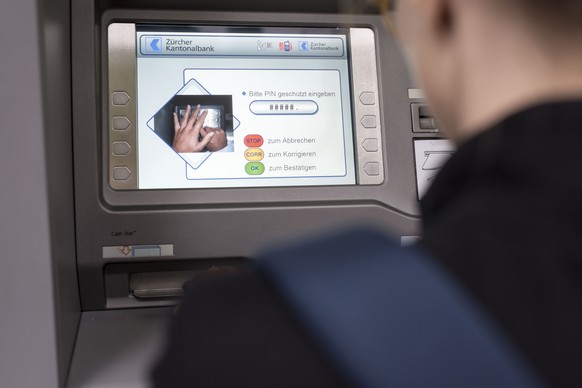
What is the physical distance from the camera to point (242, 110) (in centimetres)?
146

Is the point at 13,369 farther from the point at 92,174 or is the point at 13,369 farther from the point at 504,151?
the point at 504,151

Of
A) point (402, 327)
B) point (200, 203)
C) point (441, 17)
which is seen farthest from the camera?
point (200, 203)

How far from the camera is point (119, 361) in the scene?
113 cm

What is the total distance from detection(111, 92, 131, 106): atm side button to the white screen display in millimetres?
28

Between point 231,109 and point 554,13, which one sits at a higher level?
point 231,109

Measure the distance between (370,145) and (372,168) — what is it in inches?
2.1

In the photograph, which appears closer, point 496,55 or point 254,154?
point 496,55

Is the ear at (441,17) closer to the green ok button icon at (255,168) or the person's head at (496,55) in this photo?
the person's head at (496,55)

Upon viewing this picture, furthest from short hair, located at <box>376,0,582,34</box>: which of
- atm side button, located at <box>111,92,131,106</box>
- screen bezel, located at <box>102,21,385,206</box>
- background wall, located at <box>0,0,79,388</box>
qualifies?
atm side button, located at <box>111,92,131,106</box>

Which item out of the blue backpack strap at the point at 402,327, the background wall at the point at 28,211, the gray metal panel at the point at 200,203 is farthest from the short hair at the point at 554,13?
the gray metal panel at the point at 200,203

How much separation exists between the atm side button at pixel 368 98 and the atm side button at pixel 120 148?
21.4 inches

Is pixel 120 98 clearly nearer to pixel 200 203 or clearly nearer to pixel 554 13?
pixel 200 203

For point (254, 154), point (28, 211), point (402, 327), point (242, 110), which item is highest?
point (242, 110)

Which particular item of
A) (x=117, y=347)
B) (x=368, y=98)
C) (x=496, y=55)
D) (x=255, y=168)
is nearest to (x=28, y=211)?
(x=117, y=347)
